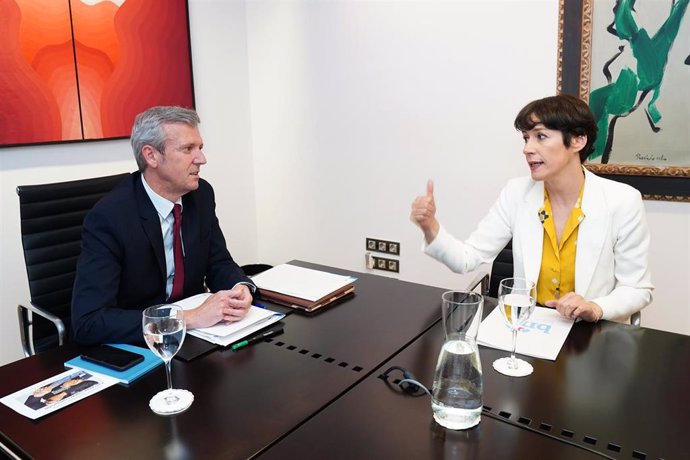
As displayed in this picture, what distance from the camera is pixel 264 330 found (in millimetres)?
1525

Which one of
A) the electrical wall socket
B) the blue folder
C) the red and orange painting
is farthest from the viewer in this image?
the electrical wall socket

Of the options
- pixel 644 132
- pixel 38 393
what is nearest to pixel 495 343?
pixel 38 393

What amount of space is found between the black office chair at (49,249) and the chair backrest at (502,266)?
162 centimetres

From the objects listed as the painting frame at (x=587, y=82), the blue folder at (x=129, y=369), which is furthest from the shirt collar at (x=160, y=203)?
the painting frame at (x=587, y=82)

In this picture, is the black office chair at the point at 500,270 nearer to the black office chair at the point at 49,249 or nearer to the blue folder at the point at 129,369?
the blue folder at the point at 129,369

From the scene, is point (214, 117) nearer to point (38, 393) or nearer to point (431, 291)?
point (431, 291)

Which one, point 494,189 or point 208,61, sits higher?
point 208,61

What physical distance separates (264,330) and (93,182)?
3.75 feet

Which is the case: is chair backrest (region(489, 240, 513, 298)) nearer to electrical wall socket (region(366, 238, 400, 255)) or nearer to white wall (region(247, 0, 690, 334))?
white wall (region(247, 0, 690, 334))

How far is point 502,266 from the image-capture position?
7.18ft

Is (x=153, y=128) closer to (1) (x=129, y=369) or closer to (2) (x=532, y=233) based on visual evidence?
(1) (x=129, y=369)

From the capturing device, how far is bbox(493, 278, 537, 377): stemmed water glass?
127cm

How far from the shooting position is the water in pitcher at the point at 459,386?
104 centimetres
